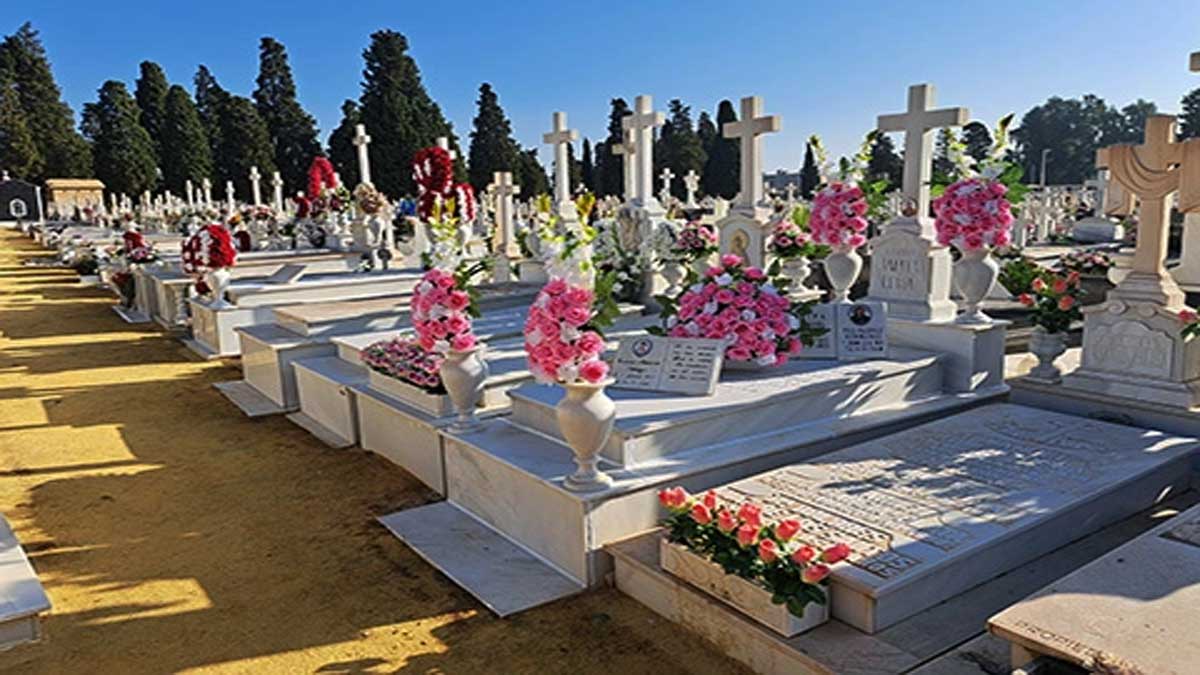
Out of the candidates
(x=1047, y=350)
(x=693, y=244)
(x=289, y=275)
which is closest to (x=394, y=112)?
(x=289, y=275)

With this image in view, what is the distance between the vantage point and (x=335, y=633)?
367cm

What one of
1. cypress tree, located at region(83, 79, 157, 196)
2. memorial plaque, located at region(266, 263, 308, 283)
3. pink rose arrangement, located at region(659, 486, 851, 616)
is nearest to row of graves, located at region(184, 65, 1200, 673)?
pink rose arrangement, located at region(659, 486, 851, 616)

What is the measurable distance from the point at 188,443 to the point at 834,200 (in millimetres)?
5852

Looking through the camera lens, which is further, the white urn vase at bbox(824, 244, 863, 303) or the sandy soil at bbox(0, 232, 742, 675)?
the white urn vase at bbox(824, 244, 863, 303)

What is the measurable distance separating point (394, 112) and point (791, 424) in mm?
38625

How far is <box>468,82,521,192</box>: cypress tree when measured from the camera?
139 feet

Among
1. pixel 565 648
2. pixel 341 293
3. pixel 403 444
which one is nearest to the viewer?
pixel 565 648

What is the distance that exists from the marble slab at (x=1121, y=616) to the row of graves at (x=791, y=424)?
0.28ft

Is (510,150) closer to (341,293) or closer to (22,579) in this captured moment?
(341,293)

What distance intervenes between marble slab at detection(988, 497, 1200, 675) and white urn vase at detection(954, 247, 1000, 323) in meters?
3.13

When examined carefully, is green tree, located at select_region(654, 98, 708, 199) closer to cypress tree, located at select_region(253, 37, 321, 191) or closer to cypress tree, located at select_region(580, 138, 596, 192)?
cypress tree, located at select_region(580, 138, 596, 192)

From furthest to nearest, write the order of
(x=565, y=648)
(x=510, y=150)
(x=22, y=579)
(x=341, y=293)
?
1. (x=510, y=150)
2. (x=341, y=293)
3. (x=22, y=579)
4. (x=565, y=648)

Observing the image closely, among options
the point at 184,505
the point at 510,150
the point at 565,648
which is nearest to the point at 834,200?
the point at 565,648

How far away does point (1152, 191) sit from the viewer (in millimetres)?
5293
